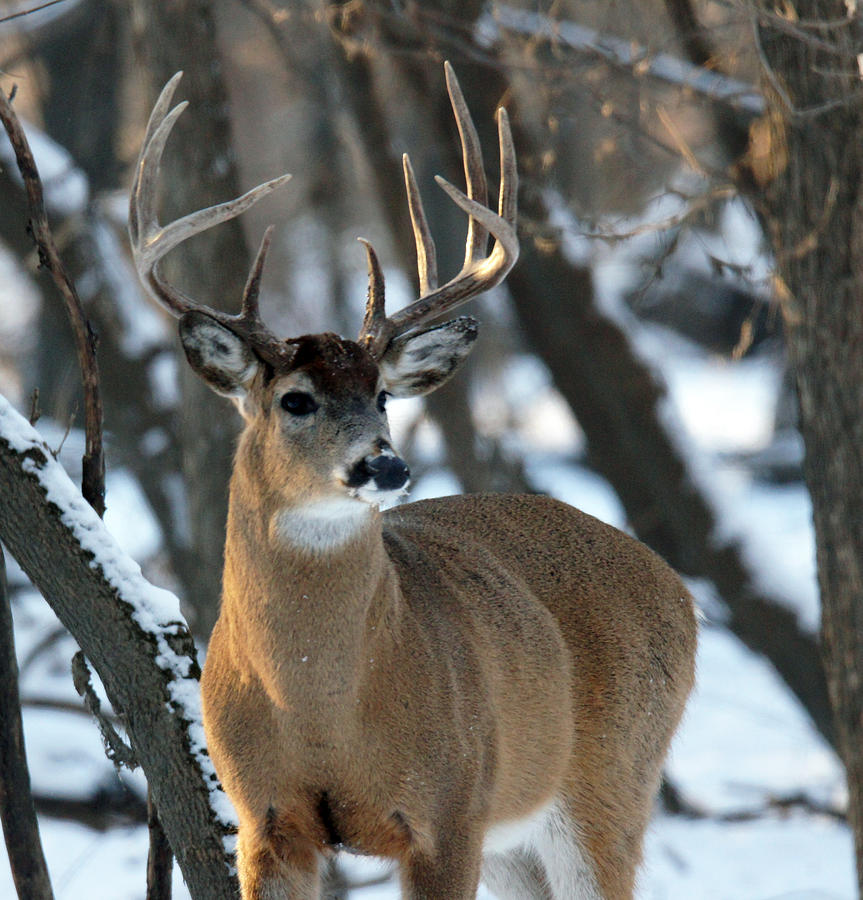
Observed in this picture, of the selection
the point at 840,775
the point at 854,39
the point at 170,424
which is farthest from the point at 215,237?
the point at 840,775

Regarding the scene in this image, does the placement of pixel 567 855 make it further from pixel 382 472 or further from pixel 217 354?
pixel 217 354

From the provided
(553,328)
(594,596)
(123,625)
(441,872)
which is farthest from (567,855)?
(553,328)

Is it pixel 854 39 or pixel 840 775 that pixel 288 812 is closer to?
pixel 854 39

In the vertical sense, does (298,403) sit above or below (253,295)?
below

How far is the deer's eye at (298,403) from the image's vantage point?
409 centimetres

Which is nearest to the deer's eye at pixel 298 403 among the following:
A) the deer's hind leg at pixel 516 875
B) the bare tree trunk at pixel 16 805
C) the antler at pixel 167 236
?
the antler at pixel 167 236

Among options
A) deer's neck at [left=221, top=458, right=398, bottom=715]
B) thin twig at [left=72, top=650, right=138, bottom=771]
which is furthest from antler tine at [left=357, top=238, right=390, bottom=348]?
thin twig at [left=72, top=650, right=138, bottom=771]

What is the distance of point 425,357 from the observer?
453 centimetres

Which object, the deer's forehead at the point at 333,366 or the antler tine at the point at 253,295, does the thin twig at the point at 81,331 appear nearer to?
the antler tine at the point at 253,295

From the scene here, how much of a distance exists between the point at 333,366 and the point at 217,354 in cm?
35

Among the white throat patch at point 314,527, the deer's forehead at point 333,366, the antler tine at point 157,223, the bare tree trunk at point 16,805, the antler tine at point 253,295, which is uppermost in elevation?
the antler tine at point 157,223

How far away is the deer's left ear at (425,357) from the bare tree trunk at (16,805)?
165cm

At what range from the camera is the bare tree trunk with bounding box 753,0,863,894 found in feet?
21.6

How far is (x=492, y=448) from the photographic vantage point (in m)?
11.9
